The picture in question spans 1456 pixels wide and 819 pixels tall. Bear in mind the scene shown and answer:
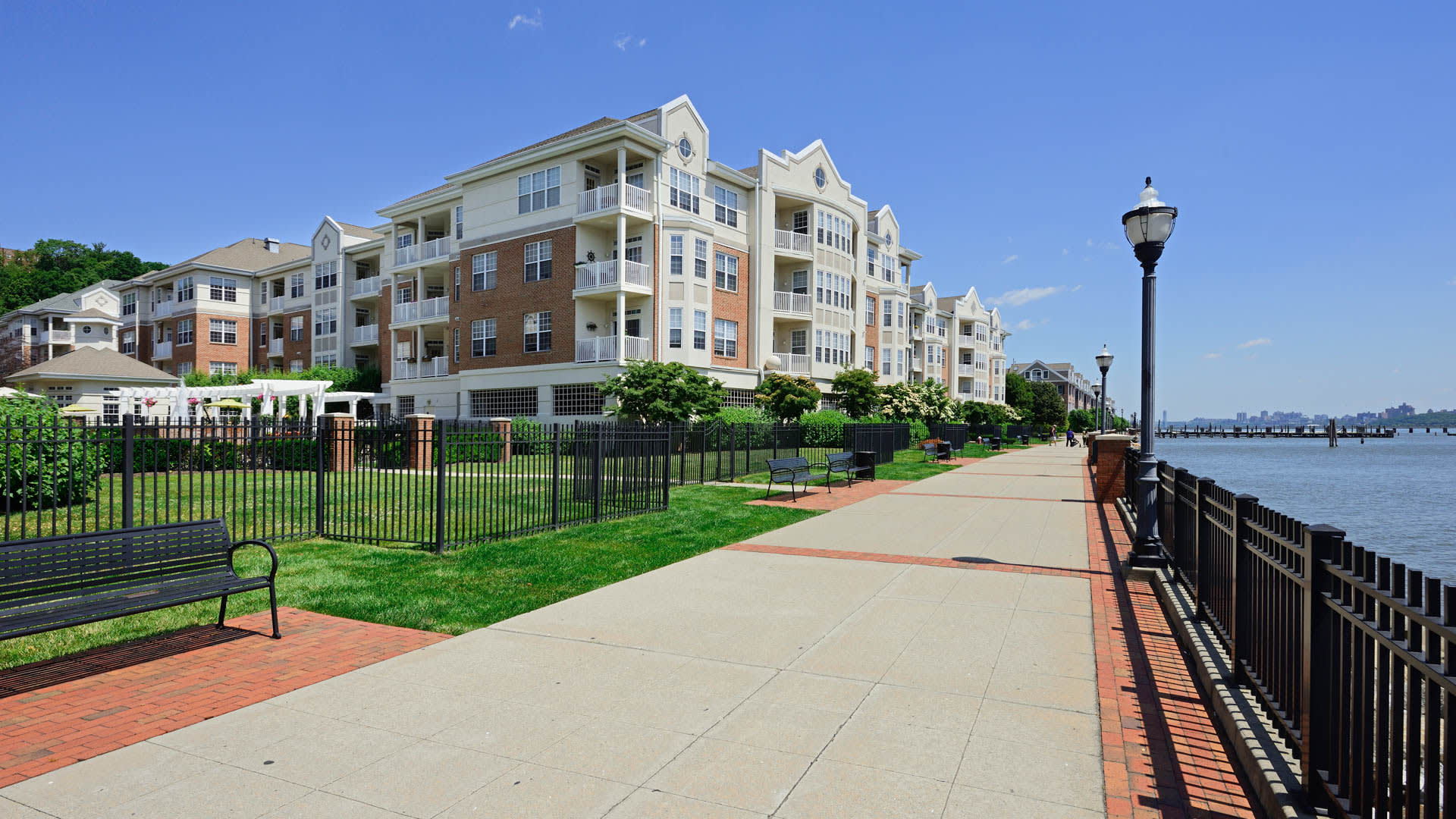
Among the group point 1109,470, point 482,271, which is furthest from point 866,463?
point 482,271

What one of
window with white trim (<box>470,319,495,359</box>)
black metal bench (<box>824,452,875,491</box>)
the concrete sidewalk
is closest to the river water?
the concrete sidewalk

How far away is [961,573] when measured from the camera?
905 centimetres

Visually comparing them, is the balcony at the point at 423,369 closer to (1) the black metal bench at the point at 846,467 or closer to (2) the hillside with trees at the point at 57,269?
(1) the black metal bench at the point at 846,467

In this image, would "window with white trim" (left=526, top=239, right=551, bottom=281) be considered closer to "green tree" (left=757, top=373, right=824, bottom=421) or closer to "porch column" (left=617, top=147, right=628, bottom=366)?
"porch column" (left=617, top=147, right=628, bottom=366)

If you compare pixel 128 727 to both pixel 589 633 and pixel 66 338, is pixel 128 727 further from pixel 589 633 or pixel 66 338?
pixel 66 338

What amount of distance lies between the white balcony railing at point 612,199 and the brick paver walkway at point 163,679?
2687cm

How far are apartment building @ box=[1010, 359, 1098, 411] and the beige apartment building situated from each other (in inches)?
3537

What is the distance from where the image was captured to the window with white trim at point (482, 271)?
36.8m

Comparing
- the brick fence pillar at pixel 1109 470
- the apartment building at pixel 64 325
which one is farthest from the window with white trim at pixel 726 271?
the apartment building at pixel 64 325

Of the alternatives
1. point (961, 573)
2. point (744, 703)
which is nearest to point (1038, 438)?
point (961, 573)

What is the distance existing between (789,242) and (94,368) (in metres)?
40.2

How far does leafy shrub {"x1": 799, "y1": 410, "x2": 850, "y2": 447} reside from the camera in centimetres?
3103

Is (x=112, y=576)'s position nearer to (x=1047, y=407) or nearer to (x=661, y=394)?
(x=661, y=394)

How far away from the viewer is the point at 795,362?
40031mm
